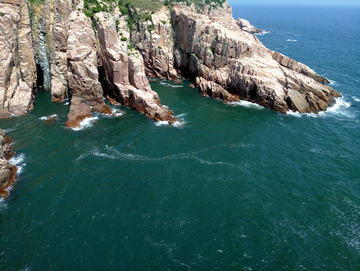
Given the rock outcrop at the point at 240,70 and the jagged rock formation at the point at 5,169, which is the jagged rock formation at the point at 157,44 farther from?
the jagged rock formation at the point at 5,169

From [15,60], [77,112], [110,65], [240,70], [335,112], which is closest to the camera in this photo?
[77,112]

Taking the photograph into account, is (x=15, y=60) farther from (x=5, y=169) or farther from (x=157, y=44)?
(x=157, y=44)

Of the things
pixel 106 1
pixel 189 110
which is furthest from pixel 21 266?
pixel 106 1

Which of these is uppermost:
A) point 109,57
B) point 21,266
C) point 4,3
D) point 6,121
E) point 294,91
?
point 4,3

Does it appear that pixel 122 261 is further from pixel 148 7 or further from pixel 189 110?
pixel 148 7

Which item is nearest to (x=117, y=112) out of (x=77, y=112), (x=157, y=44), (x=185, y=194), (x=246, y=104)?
(x=77, y=112)

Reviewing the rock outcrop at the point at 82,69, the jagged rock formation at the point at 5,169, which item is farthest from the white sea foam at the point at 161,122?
the jagged rock formation at the point at 5,169
